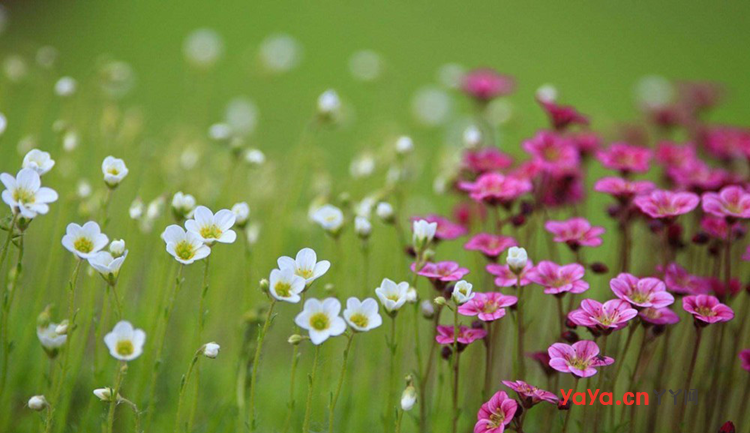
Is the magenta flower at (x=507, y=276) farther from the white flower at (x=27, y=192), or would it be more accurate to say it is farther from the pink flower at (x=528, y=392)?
the white flower at (x=27, y=192)

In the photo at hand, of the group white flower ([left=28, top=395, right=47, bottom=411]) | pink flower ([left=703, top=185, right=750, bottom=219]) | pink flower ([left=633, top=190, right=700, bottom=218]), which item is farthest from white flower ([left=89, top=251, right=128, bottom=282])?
pink flower ([left=703, top=185, right=750, bottom=219])

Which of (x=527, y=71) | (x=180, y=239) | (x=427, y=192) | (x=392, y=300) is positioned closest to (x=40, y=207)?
(x=180, y=239)

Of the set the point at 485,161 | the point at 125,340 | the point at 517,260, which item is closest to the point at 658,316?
the point at 517,260

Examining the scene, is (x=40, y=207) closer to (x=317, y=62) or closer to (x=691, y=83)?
(x=691, y=83)

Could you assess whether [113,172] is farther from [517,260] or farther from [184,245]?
[517,260]

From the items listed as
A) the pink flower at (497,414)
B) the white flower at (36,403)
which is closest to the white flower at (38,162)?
the white flower at (36,403)

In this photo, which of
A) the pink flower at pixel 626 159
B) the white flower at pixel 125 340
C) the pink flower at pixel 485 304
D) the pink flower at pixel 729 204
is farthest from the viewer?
the pink flower at pixel 626 159
